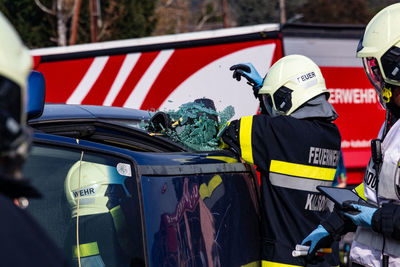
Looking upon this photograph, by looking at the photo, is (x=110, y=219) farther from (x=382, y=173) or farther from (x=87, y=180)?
(x=382, y=173)

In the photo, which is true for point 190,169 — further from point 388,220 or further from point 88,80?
point 88,80

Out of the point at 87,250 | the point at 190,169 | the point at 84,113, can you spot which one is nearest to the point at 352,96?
the point at 84,113

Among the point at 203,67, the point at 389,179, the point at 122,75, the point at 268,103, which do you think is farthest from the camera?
the point at 122,75

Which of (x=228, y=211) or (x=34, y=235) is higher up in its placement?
(x=34, y=235)

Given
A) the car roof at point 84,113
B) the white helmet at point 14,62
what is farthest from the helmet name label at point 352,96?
the white helmet at point 14,62

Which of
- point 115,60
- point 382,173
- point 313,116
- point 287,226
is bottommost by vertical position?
point 287,226

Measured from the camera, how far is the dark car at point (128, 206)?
2219 mm

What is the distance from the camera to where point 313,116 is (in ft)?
10.3

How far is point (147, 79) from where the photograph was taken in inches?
336

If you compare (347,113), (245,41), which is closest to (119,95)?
(245,41)

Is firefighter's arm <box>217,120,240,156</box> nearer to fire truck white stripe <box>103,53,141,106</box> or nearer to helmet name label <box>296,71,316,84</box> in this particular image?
helmet name label <box>296,71,316,84</box>

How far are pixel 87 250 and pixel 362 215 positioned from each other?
1.00m

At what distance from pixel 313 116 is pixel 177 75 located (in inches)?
205

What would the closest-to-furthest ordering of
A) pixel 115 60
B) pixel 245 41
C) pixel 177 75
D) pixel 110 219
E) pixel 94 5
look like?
pixel 110 219 → pixel 245 41 → pixel 177 75 → pixel 115 60 → pixel 94 5
